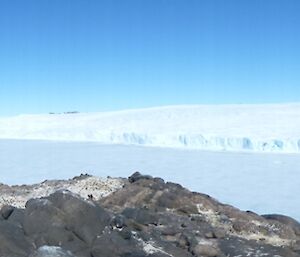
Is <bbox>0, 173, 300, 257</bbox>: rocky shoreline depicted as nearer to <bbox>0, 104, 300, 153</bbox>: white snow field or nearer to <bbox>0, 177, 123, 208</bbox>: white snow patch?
<bbox>0, 177, 123, 208</bbox>: white snow patch

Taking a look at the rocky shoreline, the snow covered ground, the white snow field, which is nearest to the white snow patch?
the rocky shoreline

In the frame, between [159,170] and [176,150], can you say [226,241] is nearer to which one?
[159,170]

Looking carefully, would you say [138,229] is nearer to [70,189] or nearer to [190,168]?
[70,189]

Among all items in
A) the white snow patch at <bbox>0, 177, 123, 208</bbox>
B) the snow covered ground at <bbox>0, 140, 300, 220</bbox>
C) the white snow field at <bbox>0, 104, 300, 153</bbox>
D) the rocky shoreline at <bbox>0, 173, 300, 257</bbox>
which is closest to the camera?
the rocky shoreline at <bbox>0, 173, 300, 257</bbox>

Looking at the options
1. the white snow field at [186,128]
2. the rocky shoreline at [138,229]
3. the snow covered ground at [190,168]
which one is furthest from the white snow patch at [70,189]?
the white snow field at [186,128]

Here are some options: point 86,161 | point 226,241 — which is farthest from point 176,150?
point 226,241

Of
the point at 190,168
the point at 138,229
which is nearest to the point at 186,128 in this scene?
the point at 190,168
